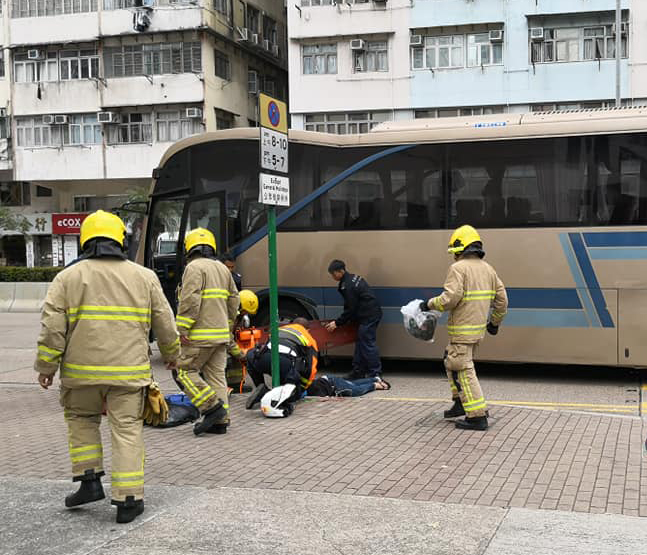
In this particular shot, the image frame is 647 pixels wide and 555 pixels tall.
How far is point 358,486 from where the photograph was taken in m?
5.48

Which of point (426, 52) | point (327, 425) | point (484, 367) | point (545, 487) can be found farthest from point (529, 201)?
point (426, 52)

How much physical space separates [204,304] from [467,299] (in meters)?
2.34

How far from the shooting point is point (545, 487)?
5406 millimetres

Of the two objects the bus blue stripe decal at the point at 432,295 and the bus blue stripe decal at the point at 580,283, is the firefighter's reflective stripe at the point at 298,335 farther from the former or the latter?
the bus blue stripe decal at the point at 580,283

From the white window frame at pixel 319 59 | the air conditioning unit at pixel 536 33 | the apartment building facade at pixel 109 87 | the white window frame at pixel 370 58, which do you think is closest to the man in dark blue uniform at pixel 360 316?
the air conditioning unit at pixel 536 33

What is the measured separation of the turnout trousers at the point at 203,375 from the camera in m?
7.02

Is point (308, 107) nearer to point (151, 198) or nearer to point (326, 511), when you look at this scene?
point (151, 198)

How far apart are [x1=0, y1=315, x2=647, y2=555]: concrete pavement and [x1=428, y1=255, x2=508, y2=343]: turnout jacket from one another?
899 mm

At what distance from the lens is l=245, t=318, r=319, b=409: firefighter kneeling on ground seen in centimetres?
830

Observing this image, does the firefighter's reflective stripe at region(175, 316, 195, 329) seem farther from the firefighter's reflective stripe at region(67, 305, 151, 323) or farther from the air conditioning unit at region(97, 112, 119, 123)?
the air conditioning unit at region(97, 112, 119, 123)

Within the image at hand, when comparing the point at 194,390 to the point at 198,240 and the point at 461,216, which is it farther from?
the point at 461,216

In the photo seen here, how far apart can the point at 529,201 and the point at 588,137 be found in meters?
1.05


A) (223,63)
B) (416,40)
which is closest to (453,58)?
(416,40)

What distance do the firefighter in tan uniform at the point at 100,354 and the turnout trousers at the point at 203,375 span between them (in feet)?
6.49
